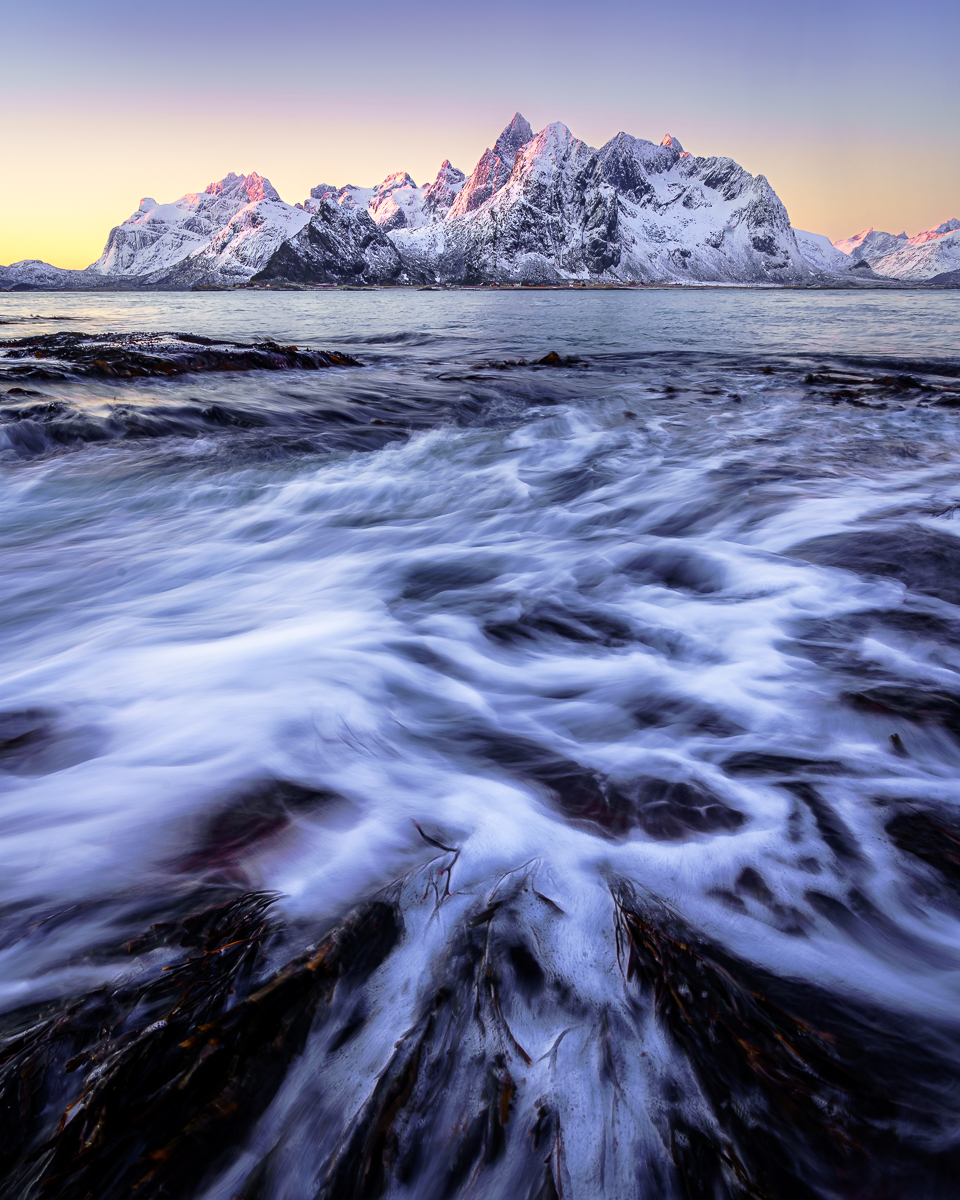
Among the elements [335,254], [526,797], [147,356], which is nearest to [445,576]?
[526,797]

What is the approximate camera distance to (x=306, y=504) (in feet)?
16.2

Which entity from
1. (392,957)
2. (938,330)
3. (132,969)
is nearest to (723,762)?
(392,957)

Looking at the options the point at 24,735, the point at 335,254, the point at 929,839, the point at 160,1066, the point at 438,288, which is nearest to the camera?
the point at 160,1066

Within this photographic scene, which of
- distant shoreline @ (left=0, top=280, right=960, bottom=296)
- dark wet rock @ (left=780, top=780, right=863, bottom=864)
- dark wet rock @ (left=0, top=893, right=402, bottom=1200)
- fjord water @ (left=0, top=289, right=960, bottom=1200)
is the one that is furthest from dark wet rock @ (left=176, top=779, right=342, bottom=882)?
distant shoreline @ (left=0, top=280, right=960, bottom=296)

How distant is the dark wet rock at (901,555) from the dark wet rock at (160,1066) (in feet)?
11.4

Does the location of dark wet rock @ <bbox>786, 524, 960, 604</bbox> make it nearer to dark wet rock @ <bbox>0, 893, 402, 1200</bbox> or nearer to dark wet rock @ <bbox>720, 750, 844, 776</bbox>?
dark wet rock @ <bbox>720, 750, 844, 776</bbox>

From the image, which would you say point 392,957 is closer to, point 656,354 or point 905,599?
point 905,599

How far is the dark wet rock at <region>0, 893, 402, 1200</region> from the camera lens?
864 mm

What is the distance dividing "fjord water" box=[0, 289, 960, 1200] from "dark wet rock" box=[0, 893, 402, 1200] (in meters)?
0.03

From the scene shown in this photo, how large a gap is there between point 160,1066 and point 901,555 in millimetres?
4186

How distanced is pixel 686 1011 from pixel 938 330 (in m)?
24.6

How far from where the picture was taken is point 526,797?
1.86 metres

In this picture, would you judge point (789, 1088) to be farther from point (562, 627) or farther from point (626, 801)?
point (562, 627)

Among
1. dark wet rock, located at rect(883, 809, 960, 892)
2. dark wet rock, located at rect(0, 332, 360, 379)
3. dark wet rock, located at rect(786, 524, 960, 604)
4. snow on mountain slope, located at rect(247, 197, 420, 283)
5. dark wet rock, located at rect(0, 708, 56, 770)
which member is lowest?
dark wet rock, located at rect(786, 524, 960, 604)
